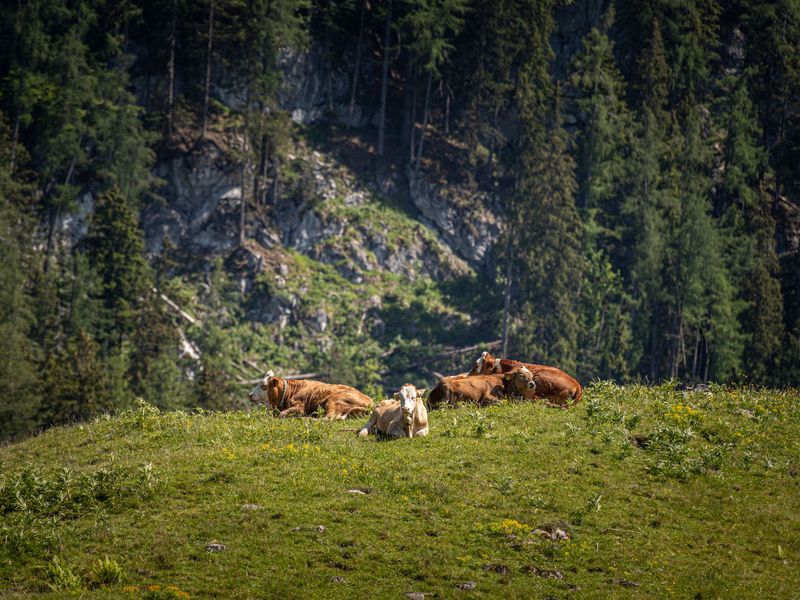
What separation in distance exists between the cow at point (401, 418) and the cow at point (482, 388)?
2.80m

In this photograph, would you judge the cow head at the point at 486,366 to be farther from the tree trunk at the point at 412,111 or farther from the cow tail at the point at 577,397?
the tree trunk at the point at 412,111

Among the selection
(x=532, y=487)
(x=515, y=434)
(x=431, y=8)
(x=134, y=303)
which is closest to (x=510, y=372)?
(x=515, y=434)

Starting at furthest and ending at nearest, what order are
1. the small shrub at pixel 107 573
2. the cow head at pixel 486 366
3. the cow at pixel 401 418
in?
the cow head at pixel 486 366
the cow at pixel 401 418
the small shrub at pixel 107 573

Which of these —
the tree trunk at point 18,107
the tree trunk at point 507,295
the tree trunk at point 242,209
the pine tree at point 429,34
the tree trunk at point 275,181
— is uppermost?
the pine tree at point 429,34

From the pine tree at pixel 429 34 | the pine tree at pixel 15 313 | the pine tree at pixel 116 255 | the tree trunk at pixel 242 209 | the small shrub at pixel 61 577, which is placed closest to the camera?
the small shrub at pixel 61 577

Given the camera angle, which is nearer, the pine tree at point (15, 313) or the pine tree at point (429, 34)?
the pine tree at point (15, 313)

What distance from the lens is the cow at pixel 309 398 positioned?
27062 mm

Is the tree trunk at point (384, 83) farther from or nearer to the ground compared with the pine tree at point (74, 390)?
farther from the ground

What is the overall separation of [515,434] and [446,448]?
171cm

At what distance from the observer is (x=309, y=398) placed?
27.8 metres

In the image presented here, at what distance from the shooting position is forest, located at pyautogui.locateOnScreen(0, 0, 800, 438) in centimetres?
8338

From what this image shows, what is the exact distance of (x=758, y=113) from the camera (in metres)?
111

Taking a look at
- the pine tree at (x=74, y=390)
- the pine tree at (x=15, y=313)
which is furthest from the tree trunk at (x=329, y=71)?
the pine tree at (x=74, y=390)

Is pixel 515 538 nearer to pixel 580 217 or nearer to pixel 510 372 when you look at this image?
pixel 510 372
